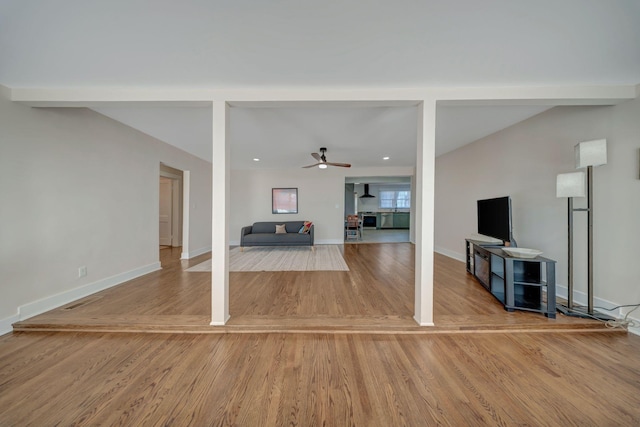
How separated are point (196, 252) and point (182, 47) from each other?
459 centimetres

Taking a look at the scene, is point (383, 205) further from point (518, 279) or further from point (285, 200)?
point (518, 279)

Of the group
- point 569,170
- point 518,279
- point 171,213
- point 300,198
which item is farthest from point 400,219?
point 171,213

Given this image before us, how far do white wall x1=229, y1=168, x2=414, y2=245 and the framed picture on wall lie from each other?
0.13 meters

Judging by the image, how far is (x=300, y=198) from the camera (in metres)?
6.82

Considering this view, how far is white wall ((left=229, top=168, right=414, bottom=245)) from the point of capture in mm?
6789

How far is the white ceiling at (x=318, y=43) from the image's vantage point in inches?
51.3

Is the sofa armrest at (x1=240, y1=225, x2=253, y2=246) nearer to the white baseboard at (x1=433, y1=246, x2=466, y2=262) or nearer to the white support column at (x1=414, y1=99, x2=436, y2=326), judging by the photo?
the white support column at (x1=414, y1=99, x2=436, y2=326)

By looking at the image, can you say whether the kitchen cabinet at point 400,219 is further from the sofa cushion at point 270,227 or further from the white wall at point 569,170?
the white wall at point 569,170

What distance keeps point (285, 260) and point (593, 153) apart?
461 cm

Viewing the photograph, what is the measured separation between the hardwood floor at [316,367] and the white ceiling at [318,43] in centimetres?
224

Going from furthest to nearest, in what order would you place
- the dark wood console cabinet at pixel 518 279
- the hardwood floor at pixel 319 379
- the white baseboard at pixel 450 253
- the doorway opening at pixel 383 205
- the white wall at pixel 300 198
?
the doorway opening at pixel 383 205, the white wall at pixel 300 198, the white baseboard at pixel 450 253, the dark wood console cabinet at pixel 518 279, the hardwood floor at pixel 319 379

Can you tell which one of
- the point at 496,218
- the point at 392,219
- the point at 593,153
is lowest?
the point at 392,219

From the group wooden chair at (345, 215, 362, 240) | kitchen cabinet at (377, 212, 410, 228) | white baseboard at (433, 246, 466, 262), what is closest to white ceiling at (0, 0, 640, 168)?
white baseboard at (433, 246, 466, 262)

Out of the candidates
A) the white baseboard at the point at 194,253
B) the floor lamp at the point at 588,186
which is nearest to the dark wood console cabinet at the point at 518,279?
the floor lamp at the point at 588,186
